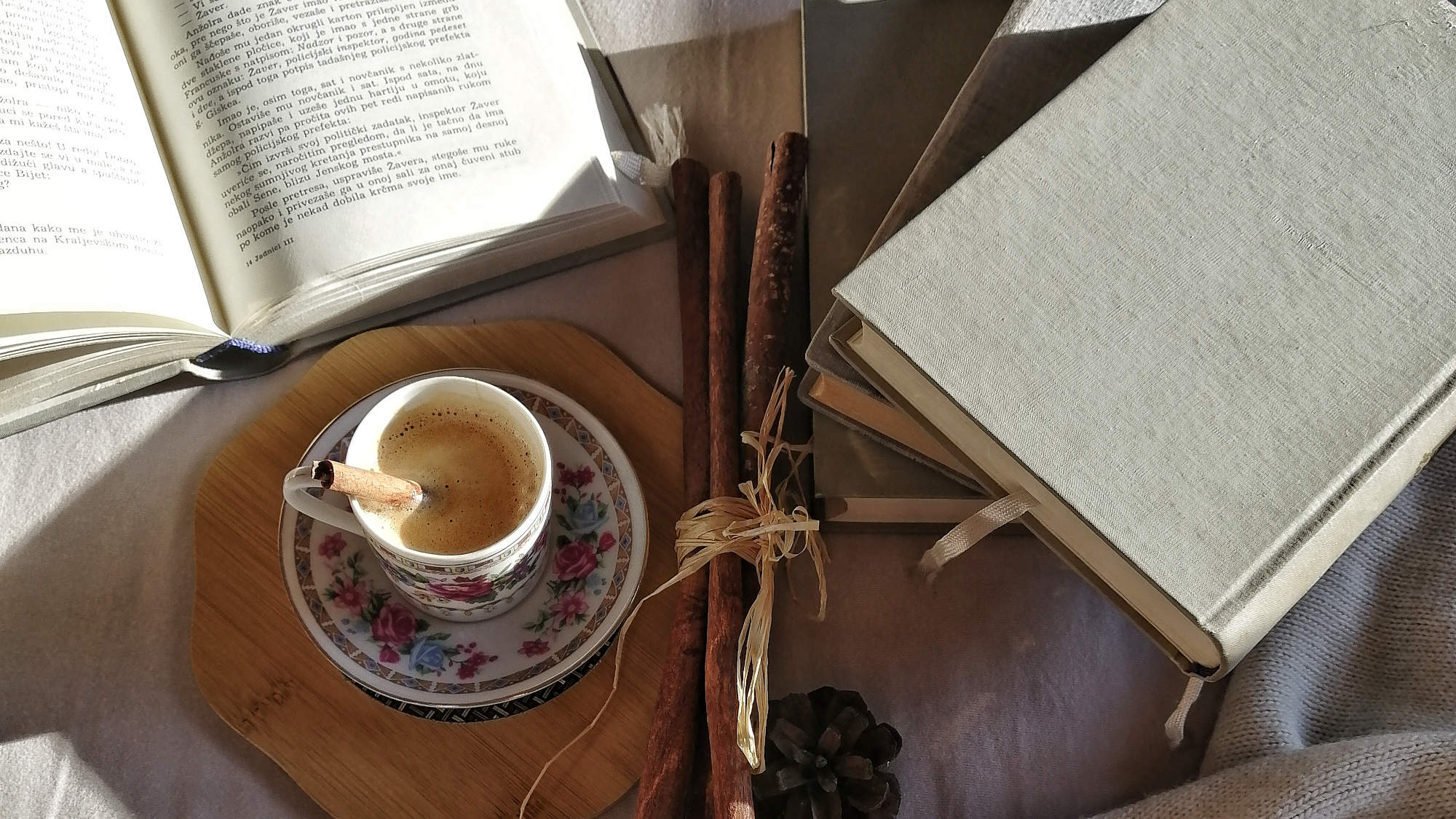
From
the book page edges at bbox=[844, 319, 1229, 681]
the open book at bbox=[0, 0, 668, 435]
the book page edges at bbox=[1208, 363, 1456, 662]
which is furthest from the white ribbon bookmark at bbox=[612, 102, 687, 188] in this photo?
the book page edges at bbox=[1208, 363, 1456, 662]

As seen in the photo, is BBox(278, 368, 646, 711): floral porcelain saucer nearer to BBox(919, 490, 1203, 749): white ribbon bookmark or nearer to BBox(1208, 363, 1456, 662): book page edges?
BBox(919, 490, 1203, 749): white ribbon bookmark

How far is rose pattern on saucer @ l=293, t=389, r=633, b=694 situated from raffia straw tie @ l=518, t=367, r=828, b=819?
0.04m

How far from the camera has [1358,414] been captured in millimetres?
439

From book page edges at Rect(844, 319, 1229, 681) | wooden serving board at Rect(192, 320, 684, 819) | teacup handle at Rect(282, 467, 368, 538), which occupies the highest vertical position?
book page edges at Rect(844, 319, 1229, 681)

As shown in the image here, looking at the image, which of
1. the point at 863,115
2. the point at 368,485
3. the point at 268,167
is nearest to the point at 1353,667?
the point at 863,115

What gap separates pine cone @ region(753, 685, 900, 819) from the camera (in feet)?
1.78

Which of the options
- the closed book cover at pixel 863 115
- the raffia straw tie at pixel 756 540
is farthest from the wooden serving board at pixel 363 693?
the closed book cover at pixel 863 115

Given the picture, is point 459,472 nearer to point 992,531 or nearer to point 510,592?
point 510,592

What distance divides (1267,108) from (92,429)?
0.72 meters

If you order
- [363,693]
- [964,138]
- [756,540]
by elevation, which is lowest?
[363,693]

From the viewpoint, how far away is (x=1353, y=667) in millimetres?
577

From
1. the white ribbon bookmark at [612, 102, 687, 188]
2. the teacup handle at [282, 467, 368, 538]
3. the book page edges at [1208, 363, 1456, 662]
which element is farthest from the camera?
the white ribbon bookmark at [612, 102, 687, 188]

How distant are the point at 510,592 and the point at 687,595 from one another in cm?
10

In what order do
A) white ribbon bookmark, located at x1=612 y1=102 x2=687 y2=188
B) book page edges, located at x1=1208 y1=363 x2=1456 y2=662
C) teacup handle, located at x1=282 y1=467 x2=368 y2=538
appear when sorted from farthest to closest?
white ribbon bookmark, located at x1=612 y1=102 x2=687 y2=188 < teacup handle, located at x1=282 y1=467 x2=368 y2=538 < book page edges, located at x1=1208 y1=363 x2=1456 y2=662
